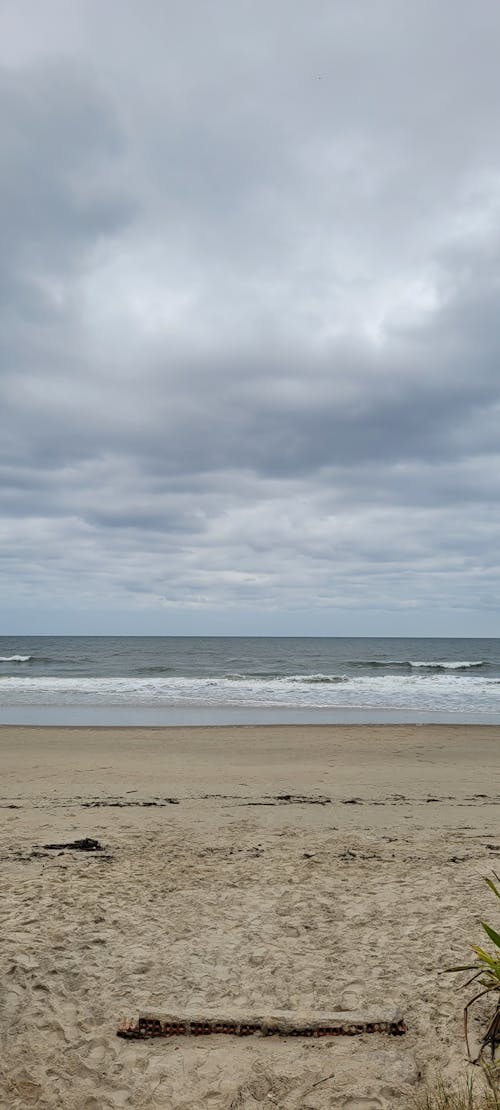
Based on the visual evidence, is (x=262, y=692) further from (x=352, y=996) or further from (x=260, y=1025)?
(x=260, y=1025)

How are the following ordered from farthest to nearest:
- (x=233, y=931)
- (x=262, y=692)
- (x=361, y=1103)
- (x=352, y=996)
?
(x=262, y=692) → (x=233, y=931) → (x=352, y=996) → (x=361, y=1103)

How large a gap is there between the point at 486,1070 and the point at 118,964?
2.41 meters

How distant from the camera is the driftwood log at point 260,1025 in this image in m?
3.99

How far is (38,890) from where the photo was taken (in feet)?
19.2

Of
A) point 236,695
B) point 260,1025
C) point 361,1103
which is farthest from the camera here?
point 236,695

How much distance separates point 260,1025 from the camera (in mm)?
4027

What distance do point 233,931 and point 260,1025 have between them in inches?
45.3

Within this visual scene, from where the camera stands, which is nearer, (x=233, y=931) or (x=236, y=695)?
(x=233, y=931)

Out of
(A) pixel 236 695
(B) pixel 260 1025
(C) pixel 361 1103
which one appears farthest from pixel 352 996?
(A) pixel 236 695

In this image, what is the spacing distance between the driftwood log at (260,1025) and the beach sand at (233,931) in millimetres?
54

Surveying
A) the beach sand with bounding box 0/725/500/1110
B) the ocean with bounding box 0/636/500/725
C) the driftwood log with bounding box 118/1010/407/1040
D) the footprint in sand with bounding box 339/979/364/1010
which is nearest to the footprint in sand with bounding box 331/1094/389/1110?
the beach sand with bounding box 0/725/500/1110

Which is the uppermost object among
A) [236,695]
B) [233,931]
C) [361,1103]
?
[233,931]

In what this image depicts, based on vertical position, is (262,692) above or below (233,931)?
below

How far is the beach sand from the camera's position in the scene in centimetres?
370
